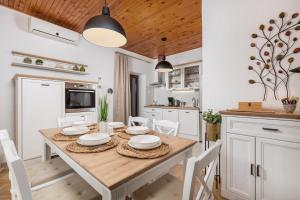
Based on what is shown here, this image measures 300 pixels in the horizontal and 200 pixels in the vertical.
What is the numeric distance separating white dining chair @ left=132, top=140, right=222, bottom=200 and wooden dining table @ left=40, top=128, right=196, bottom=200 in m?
0.19

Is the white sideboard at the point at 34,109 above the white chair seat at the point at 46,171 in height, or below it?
above

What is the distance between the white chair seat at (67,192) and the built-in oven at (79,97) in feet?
6.41

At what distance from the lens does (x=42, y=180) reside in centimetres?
112

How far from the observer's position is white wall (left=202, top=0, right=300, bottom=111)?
1601 millimetres

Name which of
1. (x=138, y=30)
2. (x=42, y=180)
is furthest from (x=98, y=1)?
(x=42, y=180)

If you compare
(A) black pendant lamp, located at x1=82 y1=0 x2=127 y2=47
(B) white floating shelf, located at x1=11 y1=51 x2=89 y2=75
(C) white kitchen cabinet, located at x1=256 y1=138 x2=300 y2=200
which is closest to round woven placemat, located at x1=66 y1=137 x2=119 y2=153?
(A) black pendant lamp, located at x1=82 y1=0 x2=127 y2=47

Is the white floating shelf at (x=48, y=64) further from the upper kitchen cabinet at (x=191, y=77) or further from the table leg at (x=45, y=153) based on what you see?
the upper kitchen cabinet at (x=191, y=77)

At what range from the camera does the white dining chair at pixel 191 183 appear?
24.4 inches

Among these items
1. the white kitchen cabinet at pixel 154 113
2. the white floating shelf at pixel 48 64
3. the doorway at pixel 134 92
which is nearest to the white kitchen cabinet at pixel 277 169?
the white kitchen cabinet at pixel 154 113

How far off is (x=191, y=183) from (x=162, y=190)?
53 centimetres

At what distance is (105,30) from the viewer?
142cm

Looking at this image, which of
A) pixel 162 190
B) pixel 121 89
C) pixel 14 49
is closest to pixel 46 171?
pixel 162 190

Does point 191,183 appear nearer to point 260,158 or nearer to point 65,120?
point 260,158

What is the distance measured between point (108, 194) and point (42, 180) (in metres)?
0.82
